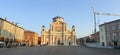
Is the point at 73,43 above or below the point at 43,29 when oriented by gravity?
below

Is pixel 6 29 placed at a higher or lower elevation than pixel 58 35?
higher

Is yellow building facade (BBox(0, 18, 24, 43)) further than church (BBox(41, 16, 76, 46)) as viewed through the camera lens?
No

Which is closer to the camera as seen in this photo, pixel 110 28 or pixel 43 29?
pixel 110 28

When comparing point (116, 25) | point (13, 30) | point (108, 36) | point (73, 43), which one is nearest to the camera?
point (116, 25)

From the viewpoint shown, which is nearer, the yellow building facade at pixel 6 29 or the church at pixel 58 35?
the yellow building facade at pixel 6 29

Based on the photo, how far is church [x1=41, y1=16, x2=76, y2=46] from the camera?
93144 mm

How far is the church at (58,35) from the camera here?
93144 mm

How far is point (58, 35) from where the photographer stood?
95.2m

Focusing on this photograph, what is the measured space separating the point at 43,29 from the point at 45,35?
3.92 meters

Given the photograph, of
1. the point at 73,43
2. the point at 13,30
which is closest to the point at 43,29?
the point at 73,43

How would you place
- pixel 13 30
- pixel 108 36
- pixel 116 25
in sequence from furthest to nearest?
1. pixel 13 30
2. pixel 108 36
3. pixel 116 25

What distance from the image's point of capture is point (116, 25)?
2168 inches

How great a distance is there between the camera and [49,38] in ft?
308

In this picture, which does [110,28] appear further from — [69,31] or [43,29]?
[43,29]
